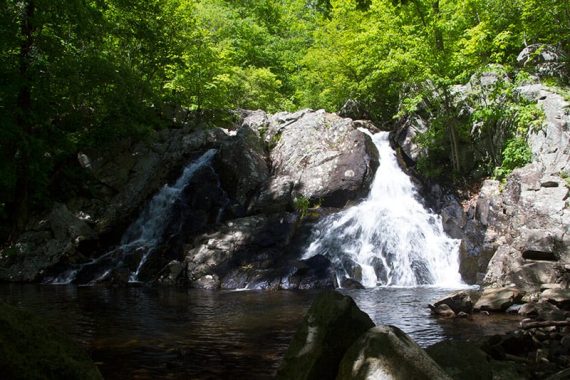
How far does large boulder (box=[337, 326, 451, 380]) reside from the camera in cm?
394

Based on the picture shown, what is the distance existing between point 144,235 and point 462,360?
18.0 m

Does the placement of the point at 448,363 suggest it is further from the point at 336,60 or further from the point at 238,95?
the point at 238,95

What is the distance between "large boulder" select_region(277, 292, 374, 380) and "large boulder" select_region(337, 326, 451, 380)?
0.48 metres

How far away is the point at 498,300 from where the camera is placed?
34.4ft

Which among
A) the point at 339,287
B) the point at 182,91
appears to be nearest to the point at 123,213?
the point at 182,91

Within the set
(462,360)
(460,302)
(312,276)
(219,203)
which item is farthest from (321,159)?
(462,360)

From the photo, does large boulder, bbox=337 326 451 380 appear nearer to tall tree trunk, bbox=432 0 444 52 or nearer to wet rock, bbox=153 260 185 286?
wet rock, bbox=153 260 185 286

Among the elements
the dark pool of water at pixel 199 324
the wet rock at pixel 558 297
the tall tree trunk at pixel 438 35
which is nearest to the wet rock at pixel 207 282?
the dark pool of water at pixel 199 324

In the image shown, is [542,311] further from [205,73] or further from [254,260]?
[205,73]

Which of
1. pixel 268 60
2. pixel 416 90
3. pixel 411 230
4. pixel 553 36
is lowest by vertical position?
pixel 411 230

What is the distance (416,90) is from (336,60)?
273 inches

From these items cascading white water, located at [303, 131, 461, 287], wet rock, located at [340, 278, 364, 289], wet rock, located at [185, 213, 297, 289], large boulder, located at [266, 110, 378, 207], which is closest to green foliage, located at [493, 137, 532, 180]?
cascading white water, located at [303, 131, 461, 287]

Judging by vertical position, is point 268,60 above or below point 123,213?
above

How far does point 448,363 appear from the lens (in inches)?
206
